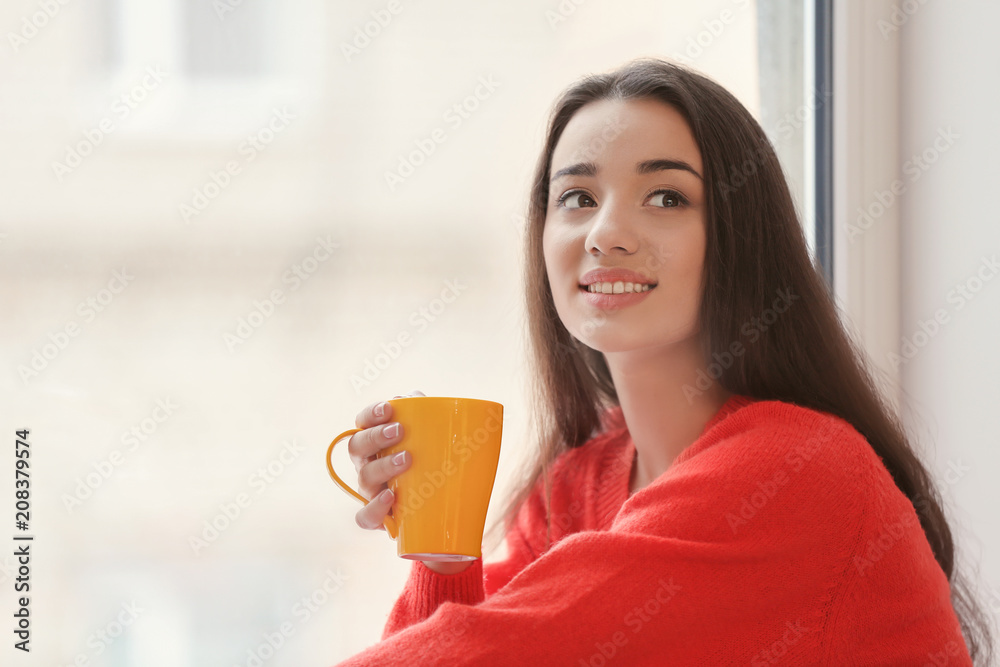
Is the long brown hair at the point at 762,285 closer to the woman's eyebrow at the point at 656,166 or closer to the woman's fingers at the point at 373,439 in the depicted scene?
the woman's eyebrow at the point at 656,166

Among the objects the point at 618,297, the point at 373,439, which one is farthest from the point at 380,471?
the point at 618,297

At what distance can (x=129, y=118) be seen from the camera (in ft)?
3.36

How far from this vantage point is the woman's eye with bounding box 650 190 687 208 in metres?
0.94

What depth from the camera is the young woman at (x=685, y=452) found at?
0.75m

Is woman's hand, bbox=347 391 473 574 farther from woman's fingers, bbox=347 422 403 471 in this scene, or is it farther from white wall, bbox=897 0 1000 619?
white wall, bbox=897 0 1000 619

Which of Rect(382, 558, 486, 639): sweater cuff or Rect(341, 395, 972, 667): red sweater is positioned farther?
Rect(382, 558, 486, 639): sweater cuff

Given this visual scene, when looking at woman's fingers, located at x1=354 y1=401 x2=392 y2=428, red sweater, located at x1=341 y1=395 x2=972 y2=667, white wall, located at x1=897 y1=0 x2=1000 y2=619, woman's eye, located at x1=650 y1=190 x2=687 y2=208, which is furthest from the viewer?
white wall, located at x1=897 y1=0 x2=1000 y2=619

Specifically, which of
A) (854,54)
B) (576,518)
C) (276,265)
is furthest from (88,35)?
(854,54)

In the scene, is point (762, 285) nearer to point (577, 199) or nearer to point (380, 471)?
point (577, 199)

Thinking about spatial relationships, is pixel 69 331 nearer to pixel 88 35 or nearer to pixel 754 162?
pixel 88 35

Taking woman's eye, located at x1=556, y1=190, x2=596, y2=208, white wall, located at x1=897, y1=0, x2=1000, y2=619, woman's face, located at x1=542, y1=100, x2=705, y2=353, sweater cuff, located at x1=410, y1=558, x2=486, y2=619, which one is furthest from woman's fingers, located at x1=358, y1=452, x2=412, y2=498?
white wall, located at x1=897, y1=0, x2=1000, y2=619

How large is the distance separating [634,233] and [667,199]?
0.07m

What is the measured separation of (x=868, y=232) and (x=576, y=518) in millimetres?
637

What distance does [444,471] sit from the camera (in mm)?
809
